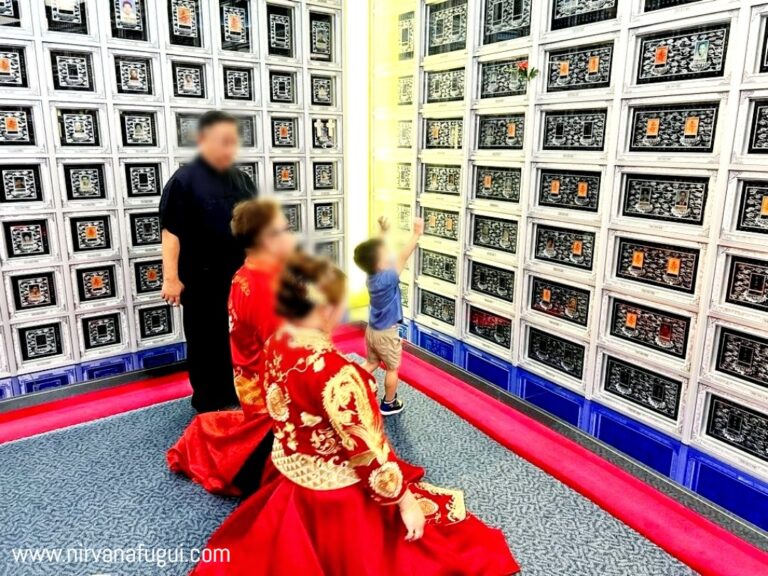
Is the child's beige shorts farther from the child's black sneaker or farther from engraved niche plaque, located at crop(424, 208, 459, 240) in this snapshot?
engraved niche plaque, located at crop(424, 208, 459, 240)

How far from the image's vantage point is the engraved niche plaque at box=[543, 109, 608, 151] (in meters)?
2.12

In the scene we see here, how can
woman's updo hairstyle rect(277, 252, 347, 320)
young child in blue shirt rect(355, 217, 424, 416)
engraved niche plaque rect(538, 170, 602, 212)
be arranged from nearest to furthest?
woman's updo hairstyle rect(277, 252, 347, 320)
young child in blue shirt rect(355, 217, 424, 416)
engraved niche plaque rect(538, 170, 602, 212)

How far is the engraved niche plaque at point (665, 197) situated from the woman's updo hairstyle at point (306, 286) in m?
1.57

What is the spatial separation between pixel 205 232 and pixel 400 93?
159cm

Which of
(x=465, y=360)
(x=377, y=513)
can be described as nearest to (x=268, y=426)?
(x=377, y=513)

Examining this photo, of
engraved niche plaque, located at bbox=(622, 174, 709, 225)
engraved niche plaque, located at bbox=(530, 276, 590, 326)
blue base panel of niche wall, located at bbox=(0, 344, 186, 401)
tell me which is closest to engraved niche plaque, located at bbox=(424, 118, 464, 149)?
engraved niche plaque, located at bbox=(530, 276, 590, 326)

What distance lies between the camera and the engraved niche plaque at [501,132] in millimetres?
2424

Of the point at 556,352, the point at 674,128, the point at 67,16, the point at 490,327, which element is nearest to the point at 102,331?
the point at 67,16

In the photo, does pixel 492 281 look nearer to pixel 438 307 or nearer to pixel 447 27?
pixel 438 307

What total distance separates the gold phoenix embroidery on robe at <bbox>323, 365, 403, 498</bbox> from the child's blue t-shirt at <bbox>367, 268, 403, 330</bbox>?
253mm

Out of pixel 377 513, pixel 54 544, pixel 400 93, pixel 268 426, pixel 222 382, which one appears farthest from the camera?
pixel 400 93

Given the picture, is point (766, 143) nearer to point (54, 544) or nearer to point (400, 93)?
point (400, 93)

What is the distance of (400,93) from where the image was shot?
2709 mm

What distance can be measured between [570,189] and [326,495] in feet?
5.38
